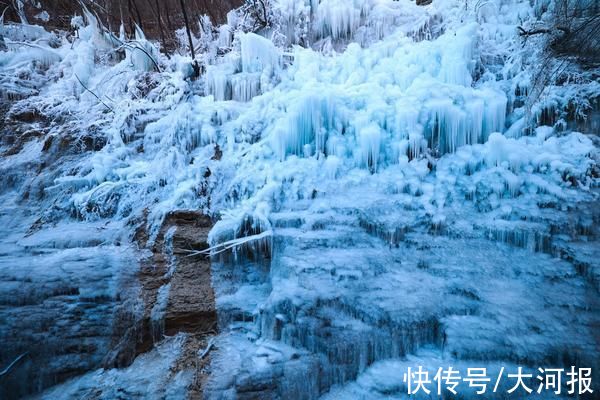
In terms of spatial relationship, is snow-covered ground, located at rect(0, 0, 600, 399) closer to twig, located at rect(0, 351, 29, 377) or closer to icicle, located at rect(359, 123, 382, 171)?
icicle, located at rect(359, 123, 382, 171)

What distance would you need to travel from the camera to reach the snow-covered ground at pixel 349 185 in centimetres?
321

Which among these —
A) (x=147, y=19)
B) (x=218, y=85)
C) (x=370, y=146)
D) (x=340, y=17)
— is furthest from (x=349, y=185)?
(x=147, y=19)

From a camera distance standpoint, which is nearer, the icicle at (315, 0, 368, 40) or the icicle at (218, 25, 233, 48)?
the icicle at (315, 0, 368, 40)

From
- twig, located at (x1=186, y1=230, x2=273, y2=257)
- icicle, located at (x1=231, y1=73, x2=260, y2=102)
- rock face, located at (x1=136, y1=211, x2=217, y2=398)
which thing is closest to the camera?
rock face, located at (x1=136, y1=211, x2=217, y2=398)

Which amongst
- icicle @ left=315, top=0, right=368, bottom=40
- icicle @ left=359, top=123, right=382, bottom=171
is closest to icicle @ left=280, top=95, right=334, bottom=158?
icicle @ left=359, top=123, right=382, bottom=171

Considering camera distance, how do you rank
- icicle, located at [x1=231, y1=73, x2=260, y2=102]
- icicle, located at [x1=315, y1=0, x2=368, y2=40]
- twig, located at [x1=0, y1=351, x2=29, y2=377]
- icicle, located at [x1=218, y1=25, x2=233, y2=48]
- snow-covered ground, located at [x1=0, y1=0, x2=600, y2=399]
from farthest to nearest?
icicle, located at [x1=218, y1=25, x2=233, y2=48], icicle, located at [x1=315, y1=0, x2=368, y2=40], icicle, located at [x1=231, y1=73, x2=260, y2=102], snow-covered ground, located at [x1=0, y1=0, x2=600, y2=399], twig, located at [x1=0, y1=351, x2=29, y2=377]

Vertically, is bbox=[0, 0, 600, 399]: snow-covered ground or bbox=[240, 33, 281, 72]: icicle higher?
bbox=[240, 33, 281, 72]: icicle

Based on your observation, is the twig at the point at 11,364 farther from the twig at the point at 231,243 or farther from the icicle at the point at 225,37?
the icicle at the point at 225,37

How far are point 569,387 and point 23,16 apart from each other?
10.7 meters

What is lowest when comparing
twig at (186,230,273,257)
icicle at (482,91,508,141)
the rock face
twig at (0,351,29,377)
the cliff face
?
twig at (0,351,29,377)

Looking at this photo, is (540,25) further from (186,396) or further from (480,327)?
(186,396)

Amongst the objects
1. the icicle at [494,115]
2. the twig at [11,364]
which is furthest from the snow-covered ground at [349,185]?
the twig at [11,364]

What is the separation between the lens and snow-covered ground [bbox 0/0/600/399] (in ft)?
10.5

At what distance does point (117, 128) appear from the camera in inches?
224
